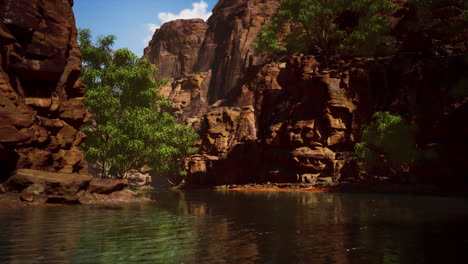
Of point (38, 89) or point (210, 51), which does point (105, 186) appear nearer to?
point (38, 89)

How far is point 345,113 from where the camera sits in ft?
144

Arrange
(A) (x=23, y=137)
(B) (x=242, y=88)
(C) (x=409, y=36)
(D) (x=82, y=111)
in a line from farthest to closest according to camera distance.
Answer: (B) (x=242, y=88) → (C) (x=409, y=36) → (D) (x=82, y=111) → (A) (x=23, y=137)

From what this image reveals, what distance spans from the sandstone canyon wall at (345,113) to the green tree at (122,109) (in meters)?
16.3

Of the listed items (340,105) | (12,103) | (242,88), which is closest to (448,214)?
(12,103)

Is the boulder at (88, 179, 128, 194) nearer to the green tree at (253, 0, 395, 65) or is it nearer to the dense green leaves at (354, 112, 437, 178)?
the dense green leaves at (354, 112, 437, 178)

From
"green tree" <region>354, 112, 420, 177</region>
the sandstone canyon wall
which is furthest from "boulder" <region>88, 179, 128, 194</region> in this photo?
the sandstone canyon wall

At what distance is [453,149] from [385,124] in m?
5.79

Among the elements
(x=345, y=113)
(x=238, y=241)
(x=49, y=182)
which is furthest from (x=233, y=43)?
(x=238, y=241)

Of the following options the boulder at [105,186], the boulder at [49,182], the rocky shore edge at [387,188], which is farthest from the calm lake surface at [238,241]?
the rocky shore edge at [387,188]

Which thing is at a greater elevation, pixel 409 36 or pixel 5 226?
pixel 409 36

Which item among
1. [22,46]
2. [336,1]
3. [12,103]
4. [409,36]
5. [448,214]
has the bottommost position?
[448,214]

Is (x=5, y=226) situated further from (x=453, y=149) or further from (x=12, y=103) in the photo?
(x=453, y=149)

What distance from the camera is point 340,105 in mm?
43344

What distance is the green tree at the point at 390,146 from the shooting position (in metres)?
31.5
